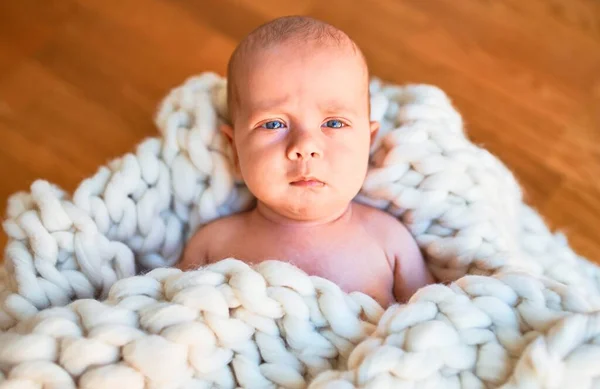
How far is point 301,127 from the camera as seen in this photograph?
79 centimetres

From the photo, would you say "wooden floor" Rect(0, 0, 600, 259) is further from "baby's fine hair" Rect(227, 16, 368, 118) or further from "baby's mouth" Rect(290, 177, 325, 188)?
"baby's mouth" Rect(290, 177, 325, 188)

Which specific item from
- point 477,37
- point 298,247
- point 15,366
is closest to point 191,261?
point 298,247

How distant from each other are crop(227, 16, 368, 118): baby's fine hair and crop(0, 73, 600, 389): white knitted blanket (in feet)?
0.27

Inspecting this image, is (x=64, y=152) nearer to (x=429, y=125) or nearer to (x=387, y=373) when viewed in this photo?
(x=429, y=125)

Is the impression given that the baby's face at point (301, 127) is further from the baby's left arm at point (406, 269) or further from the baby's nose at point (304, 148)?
the baby's left arm at point (406, 269)

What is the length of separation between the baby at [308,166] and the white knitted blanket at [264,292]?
0.05 meters

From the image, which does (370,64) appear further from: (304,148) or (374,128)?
(304,148)

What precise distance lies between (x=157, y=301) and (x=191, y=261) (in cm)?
18

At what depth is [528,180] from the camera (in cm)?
114

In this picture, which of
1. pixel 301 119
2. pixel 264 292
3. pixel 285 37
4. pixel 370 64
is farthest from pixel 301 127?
pixel 370 64

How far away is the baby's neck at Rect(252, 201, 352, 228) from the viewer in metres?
0.86

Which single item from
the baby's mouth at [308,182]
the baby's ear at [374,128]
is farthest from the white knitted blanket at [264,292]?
the baby's mouth at [308,182]

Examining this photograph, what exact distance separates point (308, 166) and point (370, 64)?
0.56m

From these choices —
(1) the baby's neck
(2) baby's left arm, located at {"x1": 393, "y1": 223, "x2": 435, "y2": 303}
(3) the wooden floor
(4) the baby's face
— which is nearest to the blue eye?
(4) the baby's face
